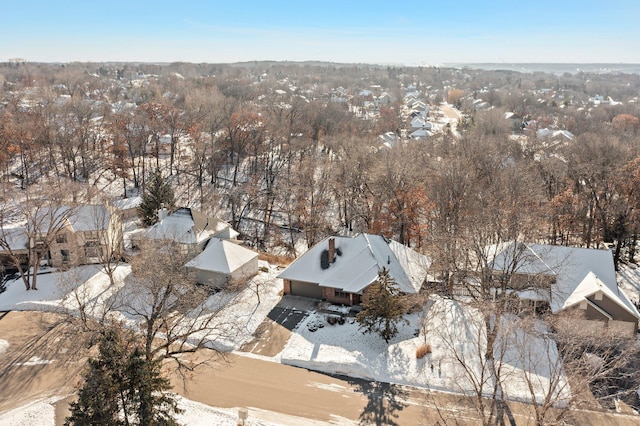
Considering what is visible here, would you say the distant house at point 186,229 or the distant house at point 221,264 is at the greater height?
the distant house at point 186,229

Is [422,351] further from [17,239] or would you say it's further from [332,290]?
[17,239]

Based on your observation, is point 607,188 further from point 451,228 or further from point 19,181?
point 19,181

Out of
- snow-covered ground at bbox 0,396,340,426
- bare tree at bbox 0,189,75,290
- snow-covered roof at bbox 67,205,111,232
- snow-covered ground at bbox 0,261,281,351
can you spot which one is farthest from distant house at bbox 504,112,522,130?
snow-covered ground at bbox 0,396,340,426

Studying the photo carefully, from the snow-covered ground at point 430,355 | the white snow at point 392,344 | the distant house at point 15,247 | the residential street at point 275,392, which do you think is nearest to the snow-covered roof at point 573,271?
the white snow at point 392,344

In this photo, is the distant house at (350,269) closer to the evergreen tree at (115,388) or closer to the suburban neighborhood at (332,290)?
the suburban neighborhood at (332,290)

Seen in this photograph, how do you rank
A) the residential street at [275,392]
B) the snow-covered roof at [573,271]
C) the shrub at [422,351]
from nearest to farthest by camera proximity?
the residential street at [275,392] → the shrub at [422,351] → the snow-covered roof at [573,271]

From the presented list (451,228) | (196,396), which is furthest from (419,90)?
(196,396)

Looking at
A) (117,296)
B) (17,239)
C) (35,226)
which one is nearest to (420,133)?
(117,296)

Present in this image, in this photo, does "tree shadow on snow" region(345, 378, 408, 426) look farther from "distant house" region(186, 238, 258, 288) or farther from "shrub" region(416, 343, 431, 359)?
"distant house" region(186, 238, 258, 288)
